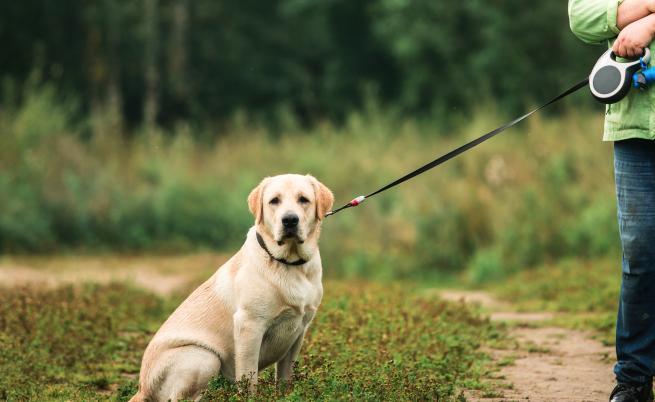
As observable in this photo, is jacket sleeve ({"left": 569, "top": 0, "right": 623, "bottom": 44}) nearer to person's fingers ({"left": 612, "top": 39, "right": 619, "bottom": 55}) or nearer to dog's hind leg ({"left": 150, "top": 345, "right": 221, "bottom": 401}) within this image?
person's fingers ({"left": 612, "top": 39, "right": 619, "bottom": 55})

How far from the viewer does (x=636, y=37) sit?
4750 millimetres

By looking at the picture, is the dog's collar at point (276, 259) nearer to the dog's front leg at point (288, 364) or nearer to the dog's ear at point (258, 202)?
the dog's ear at point (258, 202)

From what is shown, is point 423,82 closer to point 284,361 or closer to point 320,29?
point 320,29

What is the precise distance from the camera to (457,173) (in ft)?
50.2

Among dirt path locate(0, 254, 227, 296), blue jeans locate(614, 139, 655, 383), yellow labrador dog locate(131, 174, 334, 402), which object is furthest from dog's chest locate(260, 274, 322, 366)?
dirt path locate(0, 254, 227, 296)

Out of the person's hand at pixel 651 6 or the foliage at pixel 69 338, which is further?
the foliage at pixel 69 338

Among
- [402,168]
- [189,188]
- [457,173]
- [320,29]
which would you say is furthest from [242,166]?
[320,29]

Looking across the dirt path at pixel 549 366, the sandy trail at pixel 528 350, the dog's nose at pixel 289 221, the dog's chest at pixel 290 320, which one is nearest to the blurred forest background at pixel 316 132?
the sandy trail at pixel 528 350

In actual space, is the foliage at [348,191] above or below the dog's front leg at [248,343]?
above

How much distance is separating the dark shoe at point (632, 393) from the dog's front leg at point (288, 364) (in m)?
1.79

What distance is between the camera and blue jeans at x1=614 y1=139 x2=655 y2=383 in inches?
189

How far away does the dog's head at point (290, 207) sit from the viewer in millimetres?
5027

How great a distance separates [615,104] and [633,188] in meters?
0.47

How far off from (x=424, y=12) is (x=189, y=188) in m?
15.1
